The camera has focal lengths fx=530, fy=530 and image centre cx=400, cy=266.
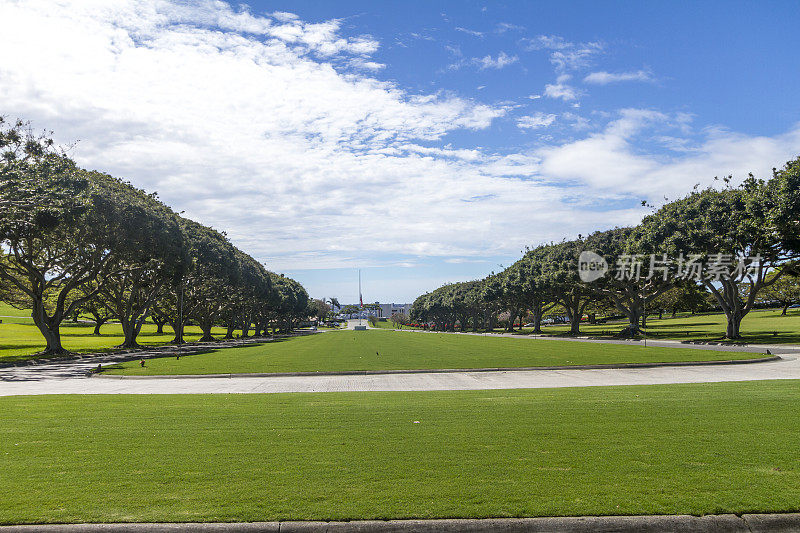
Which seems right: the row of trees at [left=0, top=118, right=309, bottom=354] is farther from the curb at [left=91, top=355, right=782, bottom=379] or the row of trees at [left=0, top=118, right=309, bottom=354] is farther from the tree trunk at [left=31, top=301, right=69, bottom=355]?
the curb at [left=91, top=355, right=782, bottom=379]

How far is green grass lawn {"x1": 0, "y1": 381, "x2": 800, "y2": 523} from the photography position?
17.8 ft

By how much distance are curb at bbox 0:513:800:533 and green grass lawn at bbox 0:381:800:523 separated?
0.41 ft

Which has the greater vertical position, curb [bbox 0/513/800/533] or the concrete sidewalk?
curb [bbox 0/513/800/533]

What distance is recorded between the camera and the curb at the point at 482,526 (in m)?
5.05

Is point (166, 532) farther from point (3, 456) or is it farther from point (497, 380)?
point (497, 380)

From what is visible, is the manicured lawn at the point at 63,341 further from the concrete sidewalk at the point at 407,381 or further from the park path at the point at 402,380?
the concrete sidewalk at the point at 407,381

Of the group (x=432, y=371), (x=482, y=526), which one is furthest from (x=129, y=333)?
(x=482, y=526)

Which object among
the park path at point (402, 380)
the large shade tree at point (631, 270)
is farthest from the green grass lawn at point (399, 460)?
the large shade tree at point (631, 270)

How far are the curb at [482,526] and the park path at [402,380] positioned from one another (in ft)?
36.1

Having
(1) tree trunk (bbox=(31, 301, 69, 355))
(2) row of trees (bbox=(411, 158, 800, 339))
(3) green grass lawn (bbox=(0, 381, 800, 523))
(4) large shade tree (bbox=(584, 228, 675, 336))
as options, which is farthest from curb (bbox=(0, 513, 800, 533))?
(4) large shade tree (bbox=(584, 228, 675, 336))

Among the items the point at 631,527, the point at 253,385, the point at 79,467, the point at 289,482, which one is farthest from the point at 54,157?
the point at 631,527

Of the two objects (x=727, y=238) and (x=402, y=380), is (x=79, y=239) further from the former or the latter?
(x=727, y=238)

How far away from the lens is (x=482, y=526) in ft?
16.7

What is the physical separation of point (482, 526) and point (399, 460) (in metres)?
2.09
